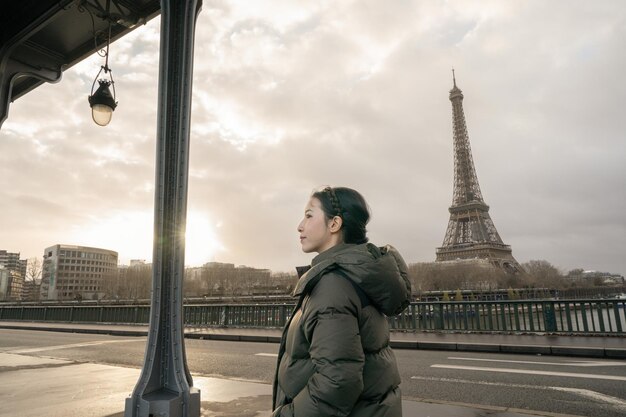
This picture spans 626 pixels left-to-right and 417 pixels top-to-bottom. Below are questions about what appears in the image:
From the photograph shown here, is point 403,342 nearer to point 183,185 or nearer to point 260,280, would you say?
point 183,185

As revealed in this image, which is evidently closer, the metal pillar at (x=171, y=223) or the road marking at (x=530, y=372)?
the metal pillar at (x=171, y=223)

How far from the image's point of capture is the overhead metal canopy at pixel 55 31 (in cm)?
519

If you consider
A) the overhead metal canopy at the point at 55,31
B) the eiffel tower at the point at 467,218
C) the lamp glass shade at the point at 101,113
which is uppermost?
the eiffel tower at the point at 467,218

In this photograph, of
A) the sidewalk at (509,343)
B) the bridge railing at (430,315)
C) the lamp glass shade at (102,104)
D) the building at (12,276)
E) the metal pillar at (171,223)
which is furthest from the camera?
the building at (12,276)

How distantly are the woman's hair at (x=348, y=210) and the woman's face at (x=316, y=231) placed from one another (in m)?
0.03

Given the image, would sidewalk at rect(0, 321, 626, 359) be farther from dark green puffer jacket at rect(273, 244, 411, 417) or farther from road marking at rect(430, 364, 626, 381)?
dark green puffer jacket at rect(273, 244, 411, 417)

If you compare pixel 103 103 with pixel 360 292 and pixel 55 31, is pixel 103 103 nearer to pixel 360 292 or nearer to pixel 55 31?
pixel 55 31

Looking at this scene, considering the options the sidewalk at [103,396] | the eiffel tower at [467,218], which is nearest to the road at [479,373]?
the sidewalk at [103,396]

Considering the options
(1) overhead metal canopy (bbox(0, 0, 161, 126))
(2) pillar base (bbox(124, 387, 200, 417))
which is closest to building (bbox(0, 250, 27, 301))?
(1) overhead metal canopy (bbox(0, 0, 161, 126))

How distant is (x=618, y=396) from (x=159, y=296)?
20.4 ft

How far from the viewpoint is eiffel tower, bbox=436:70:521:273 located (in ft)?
261

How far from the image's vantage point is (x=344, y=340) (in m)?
1.49

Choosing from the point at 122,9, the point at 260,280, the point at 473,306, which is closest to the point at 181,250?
the point at 122,9

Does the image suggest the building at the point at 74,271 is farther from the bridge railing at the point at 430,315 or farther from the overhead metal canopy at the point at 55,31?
the overhead metal canopy at the point at 55,31
